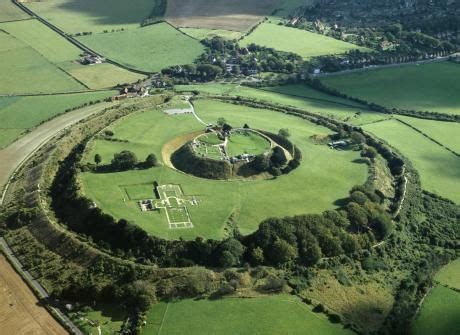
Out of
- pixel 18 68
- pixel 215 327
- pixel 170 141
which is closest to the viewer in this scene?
pixel 215 327

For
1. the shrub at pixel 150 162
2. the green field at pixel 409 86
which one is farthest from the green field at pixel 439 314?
the green field at pixel 409 86

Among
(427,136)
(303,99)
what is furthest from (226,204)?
(303,99)

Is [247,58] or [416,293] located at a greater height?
[247,58]

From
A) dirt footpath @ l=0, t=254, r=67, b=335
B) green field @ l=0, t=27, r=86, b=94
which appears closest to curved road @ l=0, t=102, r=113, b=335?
dirt footpath @ l=0, t=254, r=67, b=335

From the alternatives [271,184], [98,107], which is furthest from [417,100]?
[98,107]

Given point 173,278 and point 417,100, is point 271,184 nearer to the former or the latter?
point 173,278

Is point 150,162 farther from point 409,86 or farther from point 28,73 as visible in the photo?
point 409,86

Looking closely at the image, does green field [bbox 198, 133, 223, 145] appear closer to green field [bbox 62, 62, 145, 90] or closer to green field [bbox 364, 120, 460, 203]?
green field [bbox 364, 120, 460, 203]
